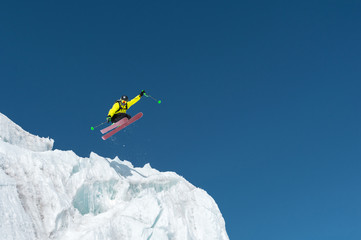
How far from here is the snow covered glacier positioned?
52.6 ft

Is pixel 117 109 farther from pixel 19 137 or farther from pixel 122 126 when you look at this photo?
pixel 19 137

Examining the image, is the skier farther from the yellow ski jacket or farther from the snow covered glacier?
the snow covered glacier

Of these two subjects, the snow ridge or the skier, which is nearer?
the snow ridge

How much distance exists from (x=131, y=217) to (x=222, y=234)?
30.0 feet

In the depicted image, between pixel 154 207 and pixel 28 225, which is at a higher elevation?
pixel 154 207

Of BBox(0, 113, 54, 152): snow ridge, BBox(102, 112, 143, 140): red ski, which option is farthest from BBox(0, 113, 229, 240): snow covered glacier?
BBox(102, 112, 143, 140): red ski

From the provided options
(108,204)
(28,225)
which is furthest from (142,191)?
(28,225)

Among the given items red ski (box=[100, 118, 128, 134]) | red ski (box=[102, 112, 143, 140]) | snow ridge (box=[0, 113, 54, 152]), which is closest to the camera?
snow ridge (box=[0, 113, 54, 152])

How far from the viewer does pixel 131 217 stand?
1967 centimetres

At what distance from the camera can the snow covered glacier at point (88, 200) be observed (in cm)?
1605

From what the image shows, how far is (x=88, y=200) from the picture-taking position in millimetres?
20438

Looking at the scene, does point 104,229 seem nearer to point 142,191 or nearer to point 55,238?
point 55,238

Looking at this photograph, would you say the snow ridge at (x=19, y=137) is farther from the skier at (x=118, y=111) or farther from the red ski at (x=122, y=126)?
the skier at (x=118, y=111)

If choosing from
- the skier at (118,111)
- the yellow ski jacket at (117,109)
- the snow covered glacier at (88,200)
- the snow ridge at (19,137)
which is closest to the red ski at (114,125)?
the skier at (118,111)
